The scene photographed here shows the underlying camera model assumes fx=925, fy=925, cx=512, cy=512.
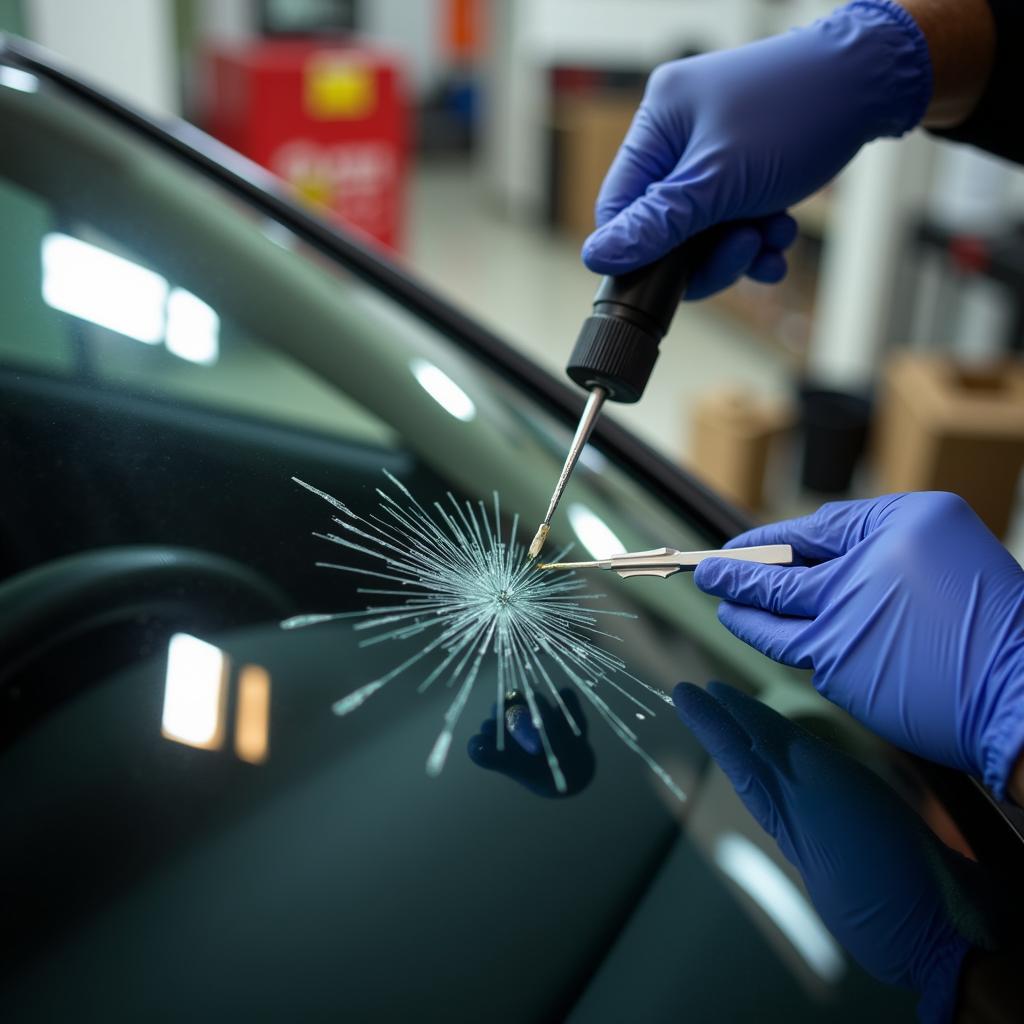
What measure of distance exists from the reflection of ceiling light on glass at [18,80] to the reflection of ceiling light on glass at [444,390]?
0.45 metres

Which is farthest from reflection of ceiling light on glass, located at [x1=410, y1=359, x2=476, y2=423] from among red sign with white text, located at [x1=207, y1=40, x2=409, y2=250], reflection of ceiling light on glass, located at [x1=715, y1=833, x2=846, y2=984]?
red sign with white text, located at [x1=207, y1=40, x2=409, y2=250]

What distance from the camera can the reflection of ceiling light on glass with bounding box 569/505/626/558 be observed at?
762 millimetres

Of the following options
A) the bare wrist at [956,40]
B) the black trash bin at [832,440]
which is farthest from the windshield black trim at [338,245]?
the black trash bin at [832,440]

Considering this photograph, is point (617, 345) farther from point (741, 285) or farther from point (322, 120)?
point (741, 285)

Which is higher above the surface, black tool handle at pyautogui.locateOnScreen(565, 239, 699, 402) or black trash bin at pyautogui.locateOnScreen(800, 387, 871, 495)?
black tool handle at pyautogui.locateOnScreen(565, 239, 699, 402)

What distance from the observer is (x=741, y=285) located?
3949 millimetres

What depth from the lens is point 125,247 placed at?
797mm

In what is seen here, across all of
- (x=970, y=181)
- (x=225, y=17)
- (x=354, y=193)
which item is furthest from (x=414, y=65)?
(x=970, y=181)

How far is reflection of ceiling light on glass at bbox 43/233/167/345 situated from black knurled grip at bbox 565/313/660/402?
0.35 metres

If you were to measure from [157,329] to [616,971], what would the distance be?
23.4 inches

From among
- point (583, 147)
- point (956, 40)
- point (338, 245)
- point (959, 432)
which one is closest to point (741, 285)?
point (583, 147)

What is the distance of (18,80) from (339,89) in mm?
2459

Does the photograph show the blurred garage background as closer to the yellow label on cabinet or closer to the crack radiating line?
the yellow label on cabinet

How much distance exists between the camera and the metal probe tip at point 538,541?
715mm
